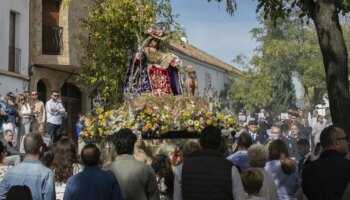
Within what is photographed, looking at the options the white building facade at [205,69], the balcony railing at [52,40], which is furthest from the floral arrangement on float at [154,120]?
the white building facade at [205,69]

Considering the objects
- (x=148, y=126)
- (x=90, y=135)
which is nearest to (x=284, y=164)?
(x=148, y=126)

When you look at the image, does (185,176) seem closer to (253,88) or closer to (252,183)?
(252,183)

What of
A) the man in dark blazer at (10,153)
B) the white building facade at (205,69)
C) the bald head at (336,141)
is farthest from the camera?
the white building facade at (205,69)

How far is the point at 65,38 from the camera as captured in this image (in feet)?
83.0

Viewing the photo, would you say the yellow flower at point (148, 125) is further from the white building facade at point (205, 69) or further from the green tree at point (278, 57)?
the green tree at point (278, 57)

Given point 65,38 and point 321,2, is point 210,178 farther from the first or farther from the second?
point 65,38

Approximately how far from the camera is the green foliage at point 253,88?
4316 centimetres

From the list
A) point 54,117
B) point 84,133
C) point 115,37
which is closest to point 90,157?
point 84,133

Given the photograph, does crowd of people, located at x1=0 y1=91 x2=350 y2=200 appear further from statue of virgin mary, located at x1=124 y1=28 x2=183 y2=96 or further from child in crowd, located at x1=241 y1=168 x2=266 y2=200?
statue of virgin mary, located at x1=124 y1=28 x2=183 y2=96

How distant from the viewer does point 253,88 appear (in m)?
43.2

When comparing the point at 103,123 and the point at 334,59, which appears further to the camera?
the point at 103,123

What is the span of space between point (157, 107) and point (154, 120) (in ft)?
2.09

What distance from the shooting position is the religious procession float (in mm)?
10914

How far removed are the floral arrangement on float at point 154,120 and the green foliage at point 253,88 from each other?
3137cm
